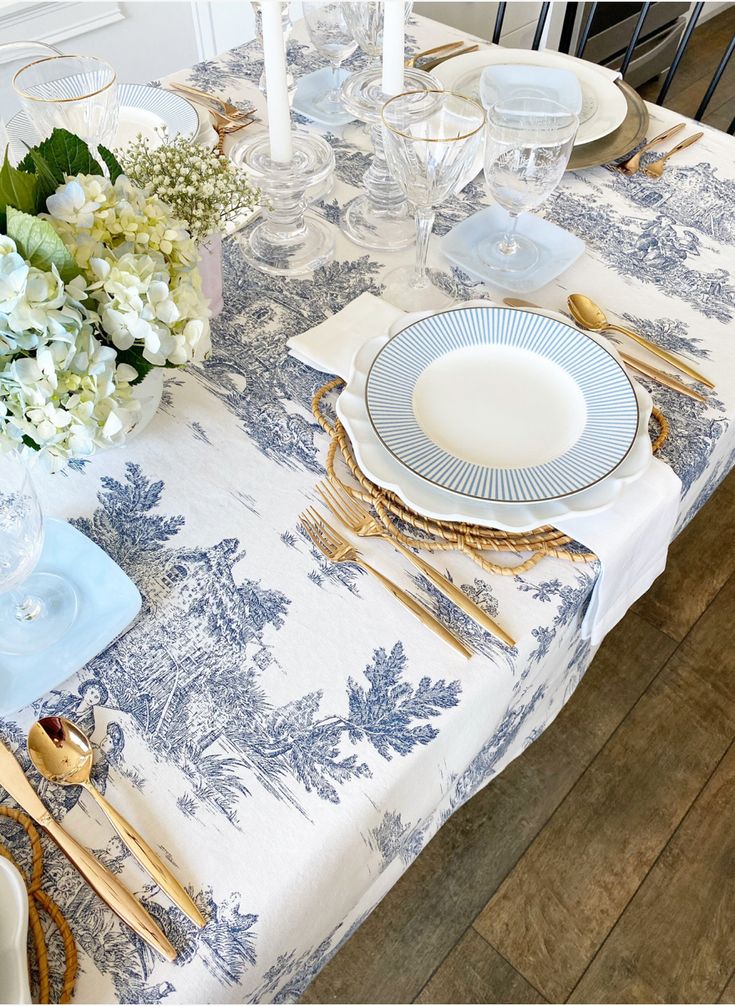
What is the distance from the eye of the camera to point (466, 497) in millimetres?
671

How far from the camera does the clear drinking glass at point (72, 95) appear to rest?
2.71 ft

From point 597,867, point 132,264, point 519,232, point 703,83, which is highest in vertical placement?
point 132,264

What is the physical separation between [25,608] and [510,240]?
0.69 meters

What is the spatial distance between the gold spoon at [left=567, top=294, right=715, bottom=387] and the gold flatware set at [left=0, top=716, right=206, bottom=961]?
65cm

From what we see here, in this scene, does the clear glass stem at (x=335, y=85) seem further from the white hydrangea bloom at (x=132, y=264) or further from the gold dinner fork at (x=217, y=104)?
the white hydrangea bloom at (x=132, y=264)

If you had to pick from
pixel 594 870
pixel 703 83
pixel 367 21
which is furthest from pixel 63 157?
pixel 703 83

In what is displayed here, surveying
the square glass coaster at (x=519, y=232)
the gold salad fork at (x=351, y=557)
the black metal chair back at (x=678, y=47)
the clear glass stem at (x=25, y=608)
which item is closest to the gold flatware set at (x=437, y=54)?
the black metal chair back at (x=678, y=47)

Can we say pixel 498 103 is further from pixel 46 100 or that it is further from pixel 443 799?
pixel 443 799

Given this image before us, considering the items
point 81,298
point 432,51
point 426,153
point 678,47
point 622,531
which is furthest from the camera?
point 678,47

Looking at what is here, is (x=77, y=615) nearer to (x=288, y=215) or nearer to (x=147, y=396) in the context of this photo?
(x=147, y=396)

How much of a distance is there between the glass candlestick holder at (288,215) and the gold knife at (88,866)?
2.06 ft

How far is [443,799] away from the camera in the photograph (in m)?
0.69

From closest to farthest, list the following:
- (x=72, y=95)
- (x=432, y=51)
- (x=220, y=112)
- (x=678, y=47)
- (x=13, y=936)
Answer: (x=13, y=936) < (x=72, y=95) < (x=220, y=112) < (x=432, y=51) < (x=678, y=47)

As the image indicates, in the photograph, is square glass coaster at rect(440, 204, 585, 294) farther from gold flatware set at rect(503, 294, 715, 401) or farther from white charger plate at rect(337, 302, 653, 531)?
white charger plate at rect(337, 302, 653, 531)
